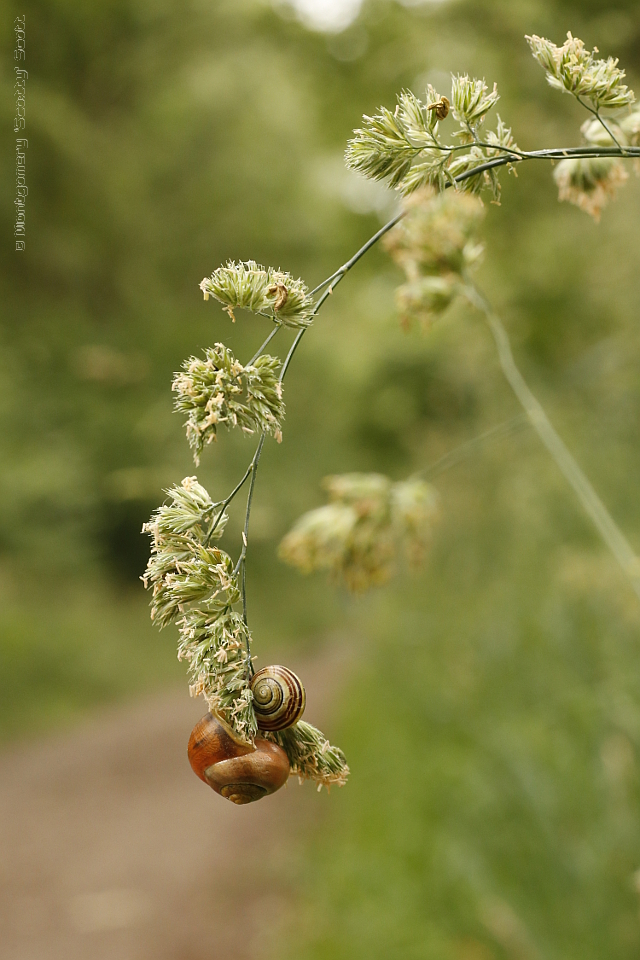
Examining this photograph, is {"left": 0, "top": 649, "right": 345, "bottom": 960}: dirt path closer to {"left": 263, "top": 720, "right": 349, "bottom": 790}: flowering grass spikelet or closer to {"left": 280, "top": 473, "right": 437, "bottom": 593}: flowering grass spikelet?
{"left": 280, "top": 473, "right": 437, "bottom": 593}: flowering grass spikelet

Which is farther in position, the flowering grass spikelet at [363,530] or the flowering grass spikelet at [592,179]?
the flowering grass spikelet at [363,530]

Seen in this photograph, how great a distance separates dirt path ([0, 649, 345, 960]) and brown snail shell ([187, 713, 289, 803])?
3470 mm

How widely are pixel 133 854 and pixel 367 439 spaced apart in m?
9.34

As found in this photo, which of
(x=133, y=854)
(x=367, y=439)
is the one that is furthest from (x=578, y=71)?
(x=367, y=439)

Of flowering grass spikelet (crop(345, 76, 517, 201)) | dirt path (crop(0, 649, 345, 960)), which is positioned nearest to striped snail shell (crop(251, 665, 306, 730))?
flowering grass spikelet (crop(345, 76, 517, 201))

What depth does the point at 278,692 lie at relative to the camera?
633 millimetres

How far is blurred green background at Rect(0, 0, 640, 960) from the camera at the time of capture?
2.33 metres

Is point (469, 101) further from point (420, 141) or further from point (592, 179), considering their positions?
point (592, 179)

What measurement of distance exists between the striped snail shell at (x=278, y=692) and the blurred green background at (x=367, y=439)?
0.62m

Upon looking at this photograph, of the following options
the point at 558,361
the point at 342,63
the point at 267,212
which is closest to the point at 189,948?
the point at 558,361

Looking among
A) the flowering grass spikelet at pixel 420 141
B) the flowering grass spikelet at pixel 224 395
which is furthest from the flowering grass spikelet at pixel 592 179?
the flowering grass spikelet at pixel 224 395

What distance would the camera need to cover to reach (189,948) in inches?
152

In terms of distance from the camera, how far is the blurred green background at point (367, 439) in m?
2.33

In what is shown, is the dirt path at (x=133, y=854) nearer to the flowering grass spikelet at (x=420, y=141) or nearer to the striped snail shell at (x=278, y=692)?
the striped snail shell at (x=278, y=692)
